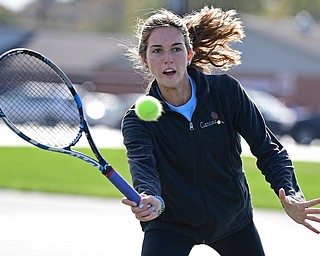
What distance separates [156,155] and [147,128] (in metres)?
0.16

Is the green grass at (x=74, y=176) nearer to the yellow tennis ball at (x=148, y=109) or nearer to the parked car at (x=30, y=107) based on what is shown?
the parked car at (x=30, y=107)

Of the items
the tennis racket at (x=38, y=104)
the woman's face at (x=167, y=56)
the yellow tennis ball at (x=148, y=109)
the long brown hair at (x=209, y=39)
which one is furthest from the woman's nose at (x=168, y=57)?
the tennis racket at (x=38, y=104)

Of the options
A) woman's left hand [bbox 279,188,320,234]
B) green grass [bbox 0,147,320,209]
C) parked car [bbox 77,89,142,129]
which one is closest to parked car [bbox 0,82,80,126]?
woman's left hand [bbox 279,188,320,234]

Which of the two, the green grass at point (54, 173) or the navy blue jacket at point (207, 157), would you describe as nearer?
the navy blue jacket at point (207, 157)

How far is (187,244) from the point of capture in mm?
5336

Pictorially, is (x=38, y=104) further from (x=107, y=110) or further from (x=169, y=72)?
(x=107, y=110)

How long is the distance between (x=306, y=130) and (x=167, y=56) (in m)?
25.1

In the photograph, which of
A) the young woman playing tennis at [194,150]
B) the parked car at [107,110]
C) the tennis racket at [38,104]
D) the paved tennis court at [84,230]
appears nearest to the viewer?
the young woman playing tennis at [194,150]

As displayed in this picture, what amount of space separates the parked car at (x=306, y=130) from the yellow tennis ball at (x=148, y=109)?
2487cm

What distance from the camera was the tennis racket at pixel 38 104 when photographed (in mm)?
5328

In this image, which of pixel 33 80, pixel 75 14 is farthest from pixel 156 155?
pixel 75 14

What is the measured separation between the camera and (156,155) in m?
5.27

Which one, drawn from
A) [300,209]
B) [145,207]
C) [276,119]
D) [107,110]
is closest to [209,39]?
[300,209]

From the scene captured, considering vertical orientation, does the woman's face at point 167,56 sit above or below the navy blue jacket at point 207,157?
above
